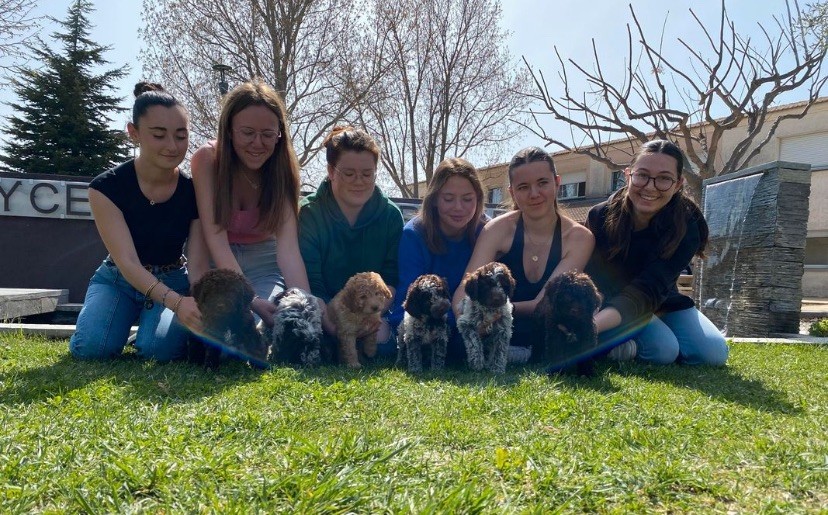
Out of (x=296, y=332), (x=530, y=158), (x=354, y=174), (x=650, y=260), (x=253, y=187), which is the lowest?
(x=296, y=332)

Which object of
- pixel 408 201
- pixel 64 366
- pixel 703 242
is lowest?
pixel 64 366

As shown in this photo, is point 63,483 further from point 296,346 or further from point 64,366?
point 64,366

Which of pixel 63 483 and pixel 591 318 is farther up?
pixel 591 318

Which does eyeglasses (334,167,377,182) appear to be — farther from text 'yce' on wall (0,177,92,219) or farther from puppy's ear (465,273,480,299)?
text 'yce' on wall (0,177,92,219)

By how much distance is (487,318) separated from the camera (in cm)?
466

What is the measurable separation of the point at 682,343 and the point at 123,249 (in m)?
5.38

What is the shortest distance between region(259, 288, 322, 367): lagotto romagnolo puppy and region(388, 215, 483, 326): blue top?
3.67 ft

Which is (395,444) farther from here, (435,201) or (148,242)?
(148,242)

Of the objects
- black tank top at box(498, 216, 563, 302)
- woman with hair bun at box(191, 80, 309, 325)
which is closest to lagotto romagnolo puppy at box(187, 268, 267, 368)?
woman with hair bun at box(191, 80, 309, 325)

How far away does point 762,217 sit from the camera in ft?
28.7

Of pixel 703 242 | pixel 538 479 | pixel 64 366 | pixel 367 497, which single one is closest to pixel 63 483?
pixel 367 497

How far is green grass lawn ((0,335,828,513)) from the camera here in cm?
204

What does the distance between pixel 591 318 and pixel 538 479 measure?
253 cm

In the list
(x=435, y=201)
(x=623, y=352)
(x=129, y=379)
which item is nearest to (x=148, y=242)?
(x=129, y=379)
